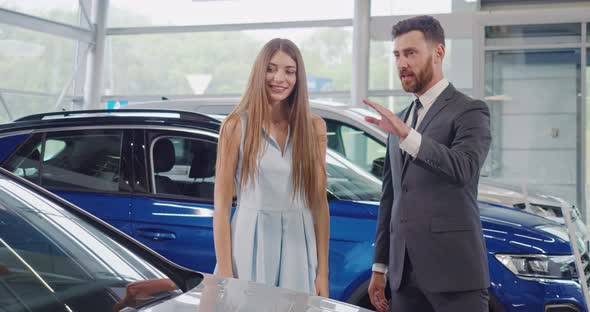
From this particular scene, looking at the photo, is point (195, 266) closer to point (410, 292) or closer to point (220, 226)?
point (220, 226)

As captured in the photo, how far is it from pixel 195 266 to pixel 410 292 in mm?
1518

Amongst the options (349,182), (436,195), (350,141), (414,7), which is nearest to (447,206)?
(436,195)

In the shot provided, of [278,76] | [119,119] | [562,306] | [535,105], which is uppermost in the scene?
[535,105]

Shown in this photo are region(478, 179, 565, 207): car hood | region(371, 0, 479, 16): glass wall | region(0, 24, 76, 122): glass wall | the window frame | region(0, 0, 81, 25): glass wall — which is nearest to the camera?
the window frame

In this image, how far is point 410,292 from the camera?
265cm

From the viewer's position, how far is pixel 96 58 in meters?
14.1

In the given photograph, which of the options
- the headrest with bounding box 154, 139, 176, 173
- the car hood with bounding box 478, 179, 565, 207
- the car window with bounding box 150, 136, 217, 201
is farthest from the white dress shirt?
the car hood with bounding box 478, 179, 565, 207

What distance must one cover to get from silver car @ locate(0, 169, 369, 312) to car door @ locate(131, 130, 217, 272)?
143 centimetres

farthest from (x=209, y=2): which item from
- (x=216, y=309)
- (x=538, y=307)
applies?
(x=216, y=309)

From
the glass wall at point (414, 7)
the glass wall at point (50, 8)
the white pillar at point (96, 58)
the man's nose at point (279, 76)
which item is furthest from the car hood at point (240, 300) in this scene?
the white pillar at point (96, 58)

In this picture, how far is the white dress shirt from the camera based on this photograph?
2.32 m

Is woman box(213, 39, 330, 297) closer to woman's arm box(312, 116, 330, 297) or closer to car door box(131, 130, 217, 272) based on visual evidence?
woman's arm box(312, 116, 330, 297)

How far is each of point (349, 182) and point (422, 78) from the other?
1681mm

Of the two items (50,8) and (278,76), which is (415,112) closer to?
(278,76)
